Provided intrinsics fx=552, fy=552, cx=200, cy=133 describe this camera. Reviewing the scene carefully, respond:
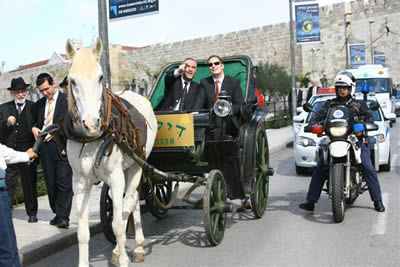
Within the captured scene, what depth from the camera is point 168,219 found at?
8195 mm

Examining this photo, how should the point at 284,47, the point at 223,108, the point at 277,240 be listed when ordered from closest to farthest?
the point at 223,108
the point at 277,240
the point at 284,47

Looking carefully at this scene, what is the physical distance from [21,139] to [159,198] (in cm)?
214

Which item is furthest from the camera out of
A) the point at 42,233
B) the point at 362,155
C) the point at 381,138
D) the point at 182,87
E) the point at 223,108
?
the point at 381,138

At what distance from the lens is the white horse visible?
14.7ft

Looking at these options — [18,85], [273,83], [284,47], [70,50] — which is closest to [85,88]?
[70,50]

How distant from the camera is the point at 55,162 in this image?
7277 millimetres

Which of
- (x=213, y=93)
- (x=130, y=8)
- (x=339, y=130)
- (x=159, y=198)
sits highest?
(x=130, y=8)

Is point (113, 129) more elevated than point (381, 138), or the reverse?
point (113, 129)

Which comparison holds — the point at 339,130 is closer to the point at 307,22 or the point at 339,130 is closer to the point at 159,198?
the point at 159,198

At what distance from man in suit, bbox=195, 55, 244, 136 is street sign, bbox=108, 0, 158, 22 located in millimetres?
2159

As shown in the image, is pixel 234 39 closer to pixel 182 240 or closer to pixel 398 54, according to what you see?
pixel 398 54

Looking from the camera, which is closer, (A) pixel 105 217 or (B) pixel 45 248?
(B) pixel 45 248

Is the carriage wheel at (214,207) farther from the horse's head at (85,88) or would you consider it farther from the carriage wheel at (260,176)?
the horse's head at (85,88)

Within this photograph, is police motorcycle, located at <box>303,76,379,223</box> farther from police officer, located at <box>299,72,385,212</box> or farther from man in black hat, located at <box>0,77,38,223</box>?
man in black hat, located at <box>0,77,38,223</box>
